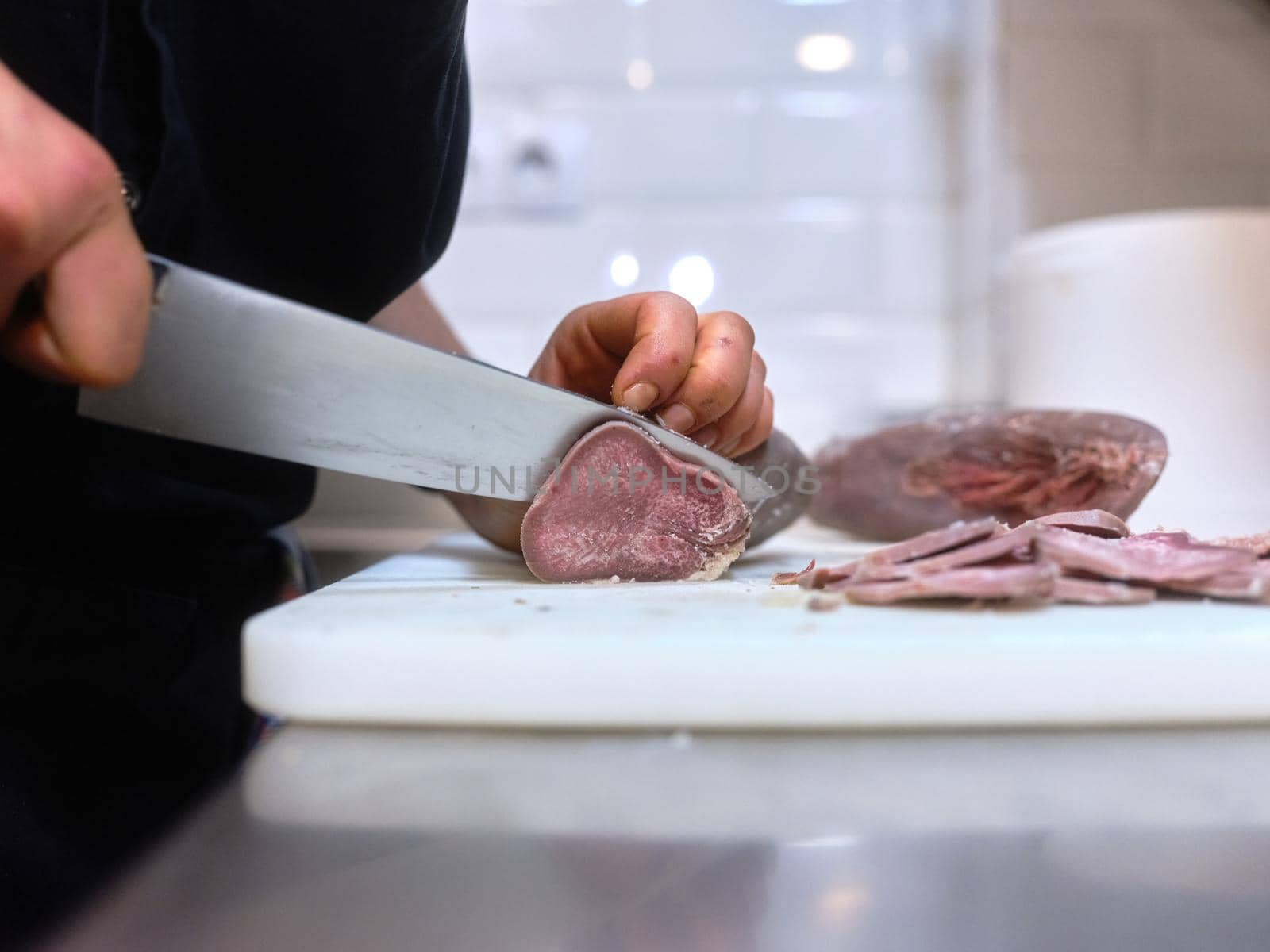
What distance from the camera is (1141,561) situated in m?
0.55

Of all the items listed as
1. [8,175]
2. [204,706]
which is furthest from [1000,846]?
[204,706]

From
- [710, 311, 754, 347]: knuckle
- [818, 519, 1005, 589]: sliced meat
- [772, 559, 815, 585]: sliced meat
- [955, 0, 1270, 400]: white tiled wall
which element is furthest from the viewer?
[955, 0, 1270, 400]: white tiled wall

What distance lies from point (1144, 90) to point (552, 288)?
1017 millimetres

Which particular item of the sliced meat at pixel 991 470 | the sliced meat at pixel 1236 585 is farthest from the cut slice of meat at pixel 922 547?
the sliced meat at pixel 991 470

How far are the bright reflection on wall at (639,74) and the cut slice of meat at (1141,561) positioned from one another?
1174 mm

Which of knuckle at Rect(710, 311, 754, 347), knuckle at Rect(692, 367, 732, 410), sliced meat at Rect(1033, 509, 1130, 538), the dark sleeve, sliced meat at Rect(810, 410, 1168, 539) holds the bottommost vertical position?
sliced meat at Rect(1033, 509, 1130, 538)

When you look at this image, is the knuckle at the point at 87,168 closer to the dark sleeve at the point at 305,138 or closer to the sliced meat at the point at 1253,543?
the dark sleeve at the point at 305,138

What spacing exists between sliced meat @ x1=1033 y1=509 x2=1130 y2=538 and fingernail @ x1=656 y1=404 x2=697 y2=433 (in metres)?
0.28

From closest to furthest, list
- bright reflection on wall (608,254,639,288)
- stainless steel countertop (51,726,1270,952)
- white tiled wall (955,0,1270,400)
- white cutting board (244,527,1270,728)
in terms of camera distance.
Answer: stainless steel countertop (51,726,1270,952)
white cutting board (244,527,1270,728)
bright reflection on wall (608,254,639,288)
white tiled wall (955,0,1270,400)

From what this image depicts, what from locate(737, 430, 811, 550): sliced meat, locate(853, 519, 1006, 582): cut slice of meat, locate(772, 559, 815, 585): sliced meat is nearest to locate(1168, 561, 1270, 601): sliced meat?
locate(853, 519, 1006, 582): cut slice of meat

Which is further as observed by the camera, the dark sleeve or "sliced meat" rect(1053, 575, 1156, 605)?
the dark sleeve

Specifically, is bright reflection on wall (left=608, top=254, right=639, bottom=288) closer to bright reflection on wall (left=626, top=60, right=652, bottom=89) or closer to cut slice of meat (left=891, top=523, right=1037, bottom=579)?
bright reflection on wall (left=626, top=60, right=652, bottom=89)

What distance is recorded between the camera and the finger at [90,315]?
42 cm

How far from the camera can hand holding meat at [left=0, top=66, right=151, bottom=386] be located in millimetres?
376
